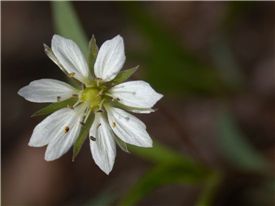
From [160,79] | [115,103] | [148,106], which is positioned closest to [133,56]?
[160,79]

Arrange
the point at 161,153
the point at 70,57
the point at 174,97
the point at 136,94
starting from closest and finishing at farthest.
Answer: the point at 136,94 < the point at 70,57 < the point at 161,153 < the point at 174,97

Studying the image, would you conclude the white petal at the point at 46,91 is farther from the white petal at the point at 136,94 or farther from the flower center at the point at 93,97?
the white petal at the point at 136,94

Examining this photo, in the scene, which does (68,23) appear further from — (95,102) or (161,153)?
(161,153)

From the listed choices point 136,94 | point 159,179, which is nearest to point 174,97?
point 159,179

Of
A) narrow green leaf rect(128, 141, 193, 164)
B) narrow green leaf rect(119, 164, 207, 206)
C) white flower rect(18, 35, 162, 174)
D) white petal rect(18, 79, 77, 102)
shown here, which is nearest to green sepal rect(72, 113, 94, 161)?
white flower rect(18, 35, 162, 174)

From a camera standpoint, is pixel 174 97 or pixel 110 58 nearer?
pixel 110 58
